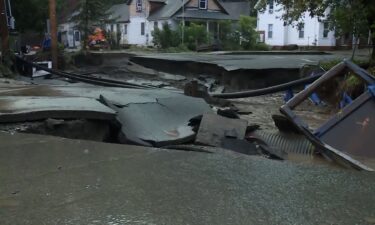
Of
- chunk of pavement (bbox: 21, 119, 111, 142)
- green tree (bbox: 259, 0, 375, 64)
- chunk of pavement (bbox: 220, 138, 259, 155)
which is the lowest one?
chunk of pavement (bbox: 220, 138, 259, 155)

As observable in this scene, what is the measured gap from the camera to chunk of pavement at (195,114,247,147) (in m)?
6.29

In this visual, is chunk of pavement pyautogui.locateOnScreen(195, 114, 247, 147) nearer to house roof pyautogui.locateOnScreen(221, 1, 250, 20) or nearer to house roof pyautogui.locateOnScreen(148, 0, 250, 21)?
house roof pyautogui.locateOnScreen(148, 0, 250, 21)

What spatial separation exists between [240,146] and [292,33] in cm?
4187

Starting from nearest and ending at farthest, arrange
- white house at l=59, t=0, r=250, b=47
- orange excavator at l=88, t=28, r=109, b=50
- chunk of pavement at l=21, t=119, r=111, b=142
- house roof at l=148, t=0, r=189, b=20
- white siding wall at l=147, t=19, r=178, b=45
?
chunk of pavement at l=21, t=119, r=111, b=142 < orange excavator at l=88, t=28, r=109, b=50 < white siding wall at l=147, t=19, r=178, b=45 < white house at l=59, t=0, r=250, b=47 < house roof at l=148, t=0, r=189, b=20

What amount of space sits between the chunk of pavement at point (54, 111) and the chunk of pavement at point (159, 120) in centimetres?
32

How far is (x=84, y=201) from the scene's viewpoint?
379 cm

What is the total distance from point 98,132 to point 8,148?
1366mm

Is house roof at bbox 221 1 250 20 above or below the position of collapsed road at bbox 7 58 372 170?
above

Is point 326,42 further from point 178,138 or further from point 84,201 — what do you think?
point 84,201

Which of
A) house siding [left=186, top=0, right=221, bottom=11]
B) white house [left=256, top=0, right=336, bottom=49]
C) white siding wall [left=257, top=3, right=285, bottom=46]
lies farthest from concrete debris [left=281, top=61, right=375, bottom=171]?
house siding [left=186, top=0, right=221, bottom=11]

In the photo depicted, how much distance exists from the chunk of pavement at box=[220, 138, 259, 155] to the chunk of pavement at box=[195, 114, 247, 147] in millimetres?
83

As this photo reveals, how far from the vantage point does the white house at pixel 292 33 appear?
43.5 metres

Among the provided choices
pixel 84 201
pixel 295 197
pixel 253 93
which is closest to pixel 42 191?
pixel 84 201

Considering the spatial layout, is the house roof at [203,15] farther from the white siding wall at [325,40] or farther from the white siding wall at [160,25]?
the white siding wall at [325,40]
